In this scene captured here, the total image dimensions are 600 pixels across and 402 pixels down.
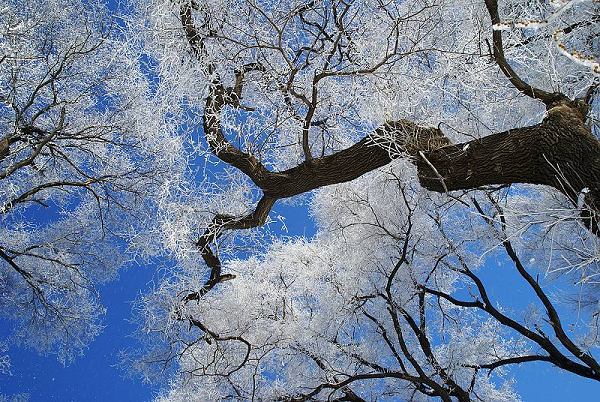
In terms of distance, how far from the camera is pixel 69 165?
8117 millimetres

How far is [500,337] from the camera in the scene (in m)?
7.15

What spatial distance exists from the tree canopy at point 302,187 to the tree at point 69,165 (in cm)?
3

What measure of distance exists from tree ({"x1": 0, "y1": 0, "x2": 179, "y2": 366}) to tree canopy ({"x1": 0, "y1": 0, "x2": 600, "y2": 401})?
0.10 feet

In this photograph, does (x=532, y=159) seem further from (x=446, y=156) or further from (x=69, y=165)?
(x=69, y=165)

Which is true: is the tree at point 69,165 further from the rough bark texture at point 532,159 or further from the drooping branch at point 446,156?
the rough bark texture at point 532,159

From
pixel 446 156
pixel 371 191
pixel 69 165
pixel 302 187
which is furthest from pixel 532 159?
pixel 69 165

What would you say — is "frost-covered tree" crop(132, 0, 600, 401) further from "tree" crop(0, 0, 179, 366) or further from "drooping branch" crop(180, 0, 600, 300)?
"tree" crop(0, 0, 179, 366)

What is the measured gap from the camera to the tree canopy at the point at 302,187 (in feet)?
16.7

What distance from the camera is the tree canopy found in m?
5.10

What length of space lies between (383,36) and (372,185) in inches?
70.7

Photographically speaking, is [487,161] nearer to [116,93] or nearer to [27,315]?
[116,93]

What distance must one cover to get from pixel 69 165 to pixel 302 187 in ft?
13.2

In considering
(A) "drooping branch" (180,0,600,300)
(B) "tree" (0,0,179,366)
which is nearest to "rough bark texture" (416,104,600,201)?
(A) "drooping branch" (180,0,600,300)

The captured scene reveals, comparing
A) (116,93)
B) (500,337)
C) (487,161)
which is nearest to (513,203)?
(500,337)
